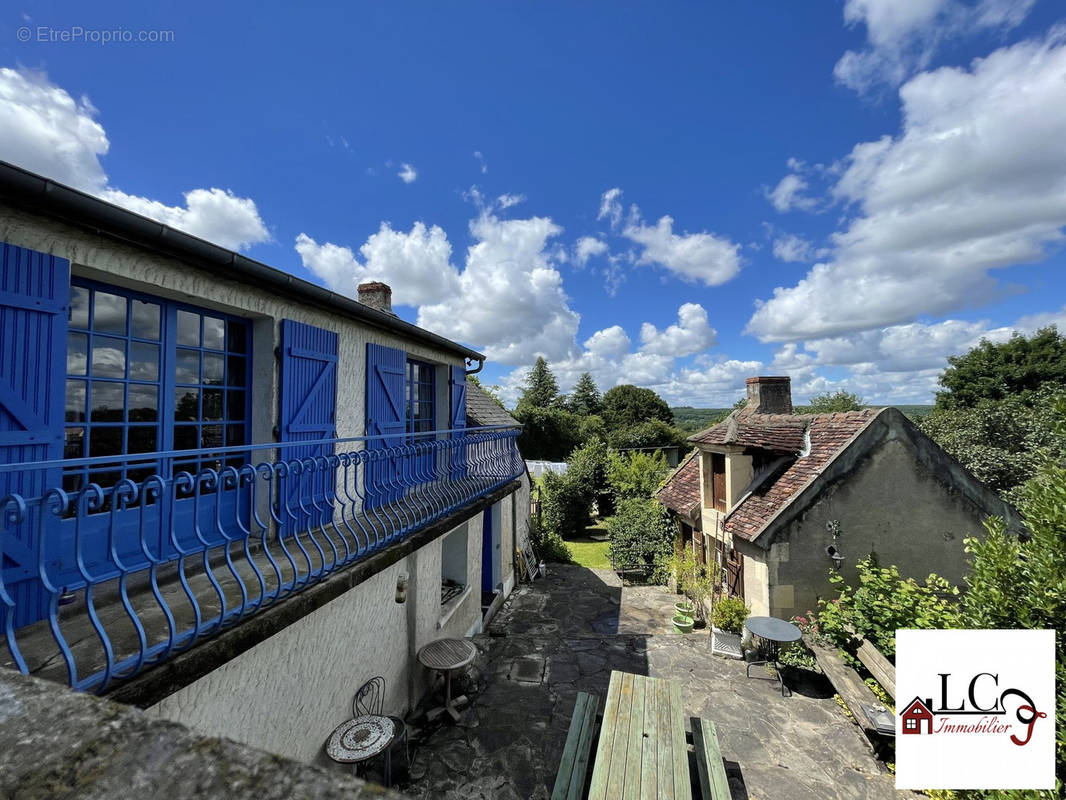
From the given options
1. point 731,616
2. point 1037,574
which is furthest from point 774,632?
point 1037,574

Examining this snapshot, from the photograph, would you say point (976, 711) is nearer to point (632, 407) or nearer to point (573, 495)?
point (573, 495)

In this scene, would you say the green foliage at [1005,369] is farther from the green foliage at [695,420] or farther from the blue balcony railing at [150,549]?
the blue balcony railing at [150,549]

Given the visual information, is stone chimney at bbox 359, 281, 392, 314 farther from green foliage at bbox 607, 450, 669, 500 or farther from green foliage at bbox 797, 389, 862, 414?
green foliage at bbox 797, 389, 862, 414

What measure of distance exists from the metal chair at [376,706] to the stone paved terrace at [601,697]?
0.44 meters

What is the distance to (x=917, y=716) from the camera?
17.3 ft

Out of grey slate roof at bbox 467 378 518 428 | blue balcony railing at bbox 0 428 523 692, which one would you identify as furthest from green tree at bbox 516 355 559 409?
blue balcony railing at bbox 0 428 523 692

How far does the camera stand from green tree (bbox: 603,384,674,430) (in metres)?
48.9

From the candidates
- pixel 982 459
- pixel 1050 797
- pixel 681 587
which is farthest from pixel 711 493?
pixel 982 459

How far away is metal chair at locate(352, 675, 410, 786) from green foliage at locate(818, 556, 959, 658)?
702 centimetres

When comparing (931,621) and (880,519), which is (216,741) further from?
(880,519)

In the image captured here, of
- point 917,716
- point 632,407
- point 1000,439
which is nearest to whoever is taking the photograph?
point 917,716

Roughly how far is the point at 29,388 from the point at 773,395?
45.3ft

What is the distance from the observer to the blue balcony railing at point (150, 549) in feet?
7.92

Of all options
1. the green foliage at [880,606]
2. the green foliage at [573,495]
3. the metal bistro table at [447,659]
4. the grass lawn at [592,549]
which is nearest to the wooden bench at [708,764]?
the metal bistro table at [447,659]
